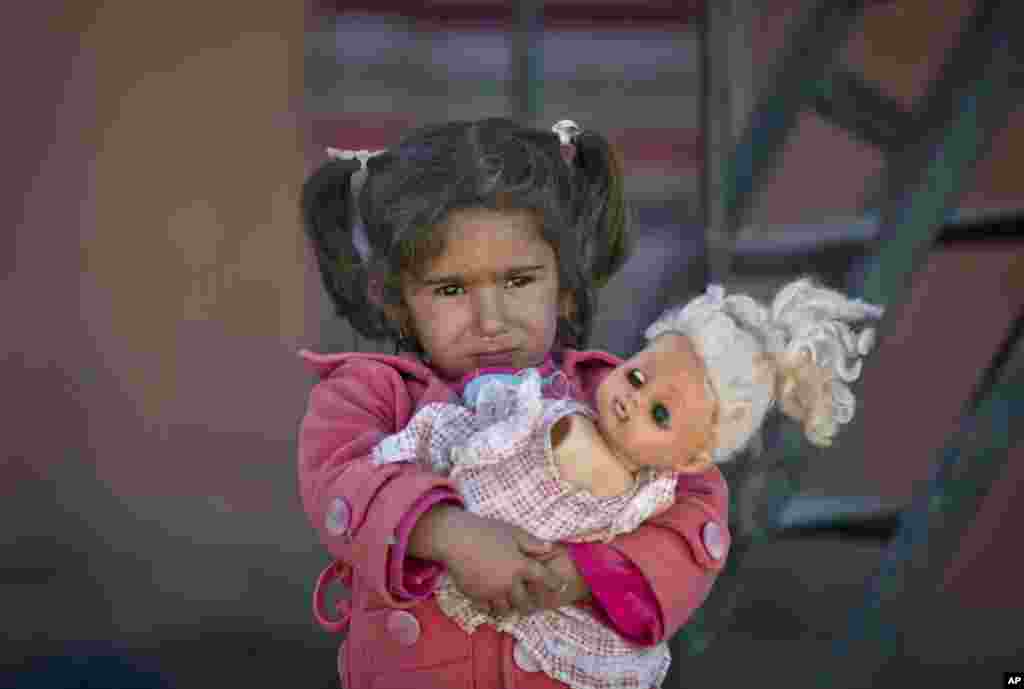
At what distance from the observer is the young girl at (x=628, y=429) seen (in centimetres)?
162

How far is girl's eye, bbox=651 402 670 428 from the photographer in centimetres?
162

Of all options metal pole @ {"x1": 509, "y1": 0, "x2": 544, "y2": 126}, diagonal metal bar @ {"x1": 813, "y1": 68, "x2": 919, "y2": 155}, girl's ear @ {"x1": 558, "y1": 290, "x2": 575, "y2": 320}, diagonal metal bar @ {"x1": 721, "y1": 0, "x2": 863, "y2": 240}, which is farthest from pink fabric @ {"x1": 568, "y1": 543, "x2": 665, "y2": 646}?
metal pole @ {"x1": 509, "y1": 0, "x2": 544, "y2": 126}

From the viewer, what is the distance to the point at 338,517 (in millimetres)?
1734

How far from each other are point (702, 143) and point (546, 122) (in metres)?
0.52

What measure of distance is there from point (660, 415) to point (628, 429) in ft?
0.15

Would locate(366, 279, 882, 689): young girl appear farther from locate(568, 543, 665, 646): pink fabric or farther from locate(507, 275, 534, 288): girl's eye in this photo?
locate(507, 275, 534, 288): girl's eye

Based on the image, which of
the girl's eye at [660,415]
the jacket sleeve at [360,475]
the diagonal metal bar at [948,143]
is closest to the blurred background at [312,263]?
the diagonal metal bar at [948,143]

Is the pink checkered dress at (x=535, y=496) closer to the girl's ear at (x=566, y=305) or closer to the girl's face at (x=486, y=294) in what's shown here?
the girl's face at (x=486, y=294)

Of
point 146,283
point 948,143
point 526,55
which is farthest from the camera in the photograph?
point 146,283

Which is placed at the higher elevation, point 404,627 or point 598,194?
point 598,194

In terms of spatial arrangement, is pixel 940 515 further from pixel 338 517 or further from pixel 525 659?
pixel 338 517

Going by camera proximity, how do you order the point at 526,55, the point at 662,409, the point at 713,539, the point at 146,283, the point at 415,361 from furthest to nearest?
the point at 146,283, the point at 526,55, the point at 415,361, the point at 713,539, the point at 662,409

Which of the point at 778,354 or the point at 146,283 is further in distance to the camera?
the point at 146,283

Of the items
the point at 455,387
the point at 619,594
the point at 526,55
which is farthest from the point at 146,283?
the point at 619,594
